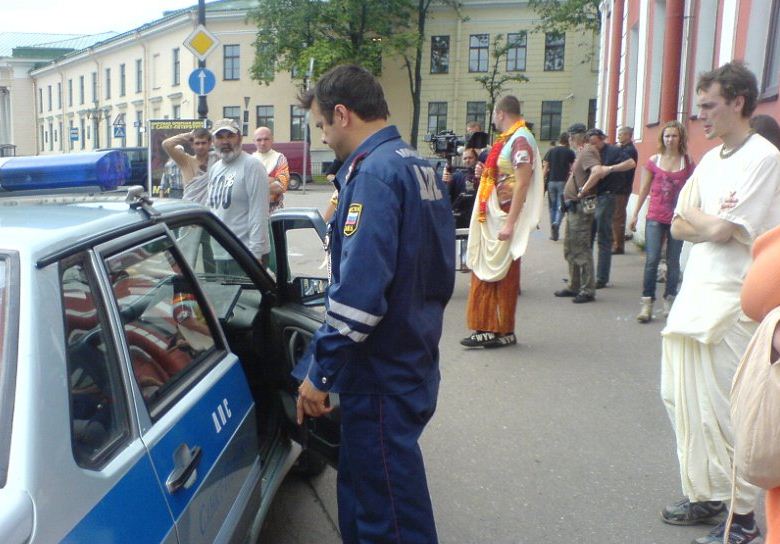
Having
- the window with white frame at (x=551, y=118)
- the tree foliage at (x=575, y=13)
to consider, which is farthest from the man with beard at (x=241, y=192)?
the window with white frame at (x=551, y=118)

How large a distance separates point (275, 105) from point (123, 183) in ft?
143

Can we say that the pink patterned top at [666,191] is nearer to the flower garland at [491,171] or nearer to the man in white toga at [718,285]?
the flower garland at [491,171]

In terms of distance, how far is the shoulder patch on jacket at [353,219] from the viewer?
230cm

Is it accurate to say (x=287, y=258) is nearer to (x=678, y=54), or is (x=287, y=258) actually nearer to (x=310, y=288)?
(x=310, y=288)

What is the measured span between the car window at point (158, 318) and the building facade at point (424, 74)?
37.6 metres

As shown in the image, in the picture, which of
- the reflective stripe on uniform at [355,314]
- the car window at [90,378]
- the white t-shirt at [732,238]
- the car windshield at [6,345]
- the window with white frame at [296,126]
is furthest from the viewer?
the window with white frame at [296,126]

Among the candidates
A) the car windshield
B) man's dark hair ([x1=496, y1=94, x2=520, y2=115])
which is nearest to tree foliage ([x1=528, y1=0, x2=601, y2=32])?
man's dark hair ([x1=496, y1=94, x2=520, y2=115])

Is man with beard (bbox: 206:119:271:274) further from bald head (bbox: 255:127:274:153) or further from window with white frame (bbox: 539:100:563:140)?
window with white frame (bbox: 539:100:563:140)

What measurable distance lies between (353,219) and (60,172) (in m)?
1.01

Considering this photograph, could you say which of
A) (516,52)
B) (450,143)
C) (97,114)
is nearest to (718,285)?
(450,143)

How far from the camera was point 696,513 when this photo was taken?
328 cm

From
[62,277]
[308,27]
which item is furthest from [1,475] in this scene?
[308,27]

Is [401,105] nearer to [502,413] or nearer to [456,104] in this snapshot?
[456,104]

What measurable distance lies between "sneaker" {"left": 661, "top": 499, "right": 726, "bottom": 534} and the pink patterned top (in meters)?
3.70
